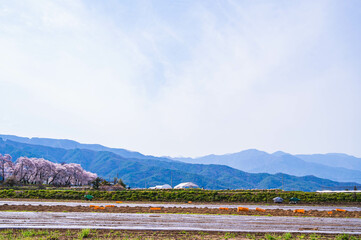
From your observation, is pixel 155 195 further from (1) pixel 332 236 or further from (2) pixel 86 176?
(2) pixel 86 176

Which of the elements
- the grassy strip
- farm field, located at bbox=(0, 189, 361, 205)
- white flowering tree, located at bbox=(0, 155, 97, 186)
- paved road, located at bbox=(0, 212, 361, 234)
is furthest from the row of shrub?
white flowering tree, located at bbox=(0, 155, 97, 186)

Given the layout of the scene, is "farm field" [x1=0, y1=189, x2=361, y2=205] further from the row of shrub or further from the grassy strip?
the grassy strip

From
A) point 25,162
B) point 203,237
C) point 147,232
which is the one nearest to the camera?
point 203,237

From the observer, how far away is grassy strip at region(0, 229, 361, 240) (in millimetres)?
15273

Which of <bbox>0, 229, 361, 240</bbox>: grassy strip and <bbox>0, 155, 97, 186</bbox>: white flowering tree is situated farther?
<bbox>0, 155, 97, 186</bbox>: white flowering tree

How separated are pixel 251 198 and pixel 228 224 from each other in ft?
88.4

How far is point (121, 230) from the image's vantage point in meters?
17.0

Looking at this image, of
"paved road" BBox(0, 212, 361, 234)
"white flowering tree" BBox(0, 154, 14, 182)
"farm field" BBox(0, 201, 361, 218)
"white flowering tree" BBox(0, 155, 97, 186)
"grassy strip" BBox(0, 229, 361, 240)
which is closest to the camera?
"grassy strip" BBox(0, 229, 361, 240)

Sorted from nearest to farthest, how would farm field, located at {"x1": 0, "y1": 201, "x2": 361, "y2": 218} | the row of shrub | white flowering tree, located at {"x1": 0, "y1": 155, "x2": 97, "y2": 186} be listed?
farm field, located at {"x1": 0, "y1": 201, "x2": 361, "y2": 218}
the row of shrub
white flowering tree, located at {"x1": 0, "y1": 155, "x2": 97, "y2": 186}

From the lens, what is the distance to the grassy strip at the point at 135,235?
→ 15.3 meters

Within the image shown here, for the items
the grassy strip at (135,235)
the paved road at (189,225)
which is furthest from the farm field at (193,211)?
the grassy strip at (135,235)

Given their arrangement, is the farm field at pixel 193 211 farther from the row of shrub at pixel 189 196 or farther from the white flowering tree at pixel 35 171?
the white flowering tree at pixel 35 171

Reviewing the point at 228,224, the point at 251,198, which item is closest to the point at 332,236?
the point at 228,224

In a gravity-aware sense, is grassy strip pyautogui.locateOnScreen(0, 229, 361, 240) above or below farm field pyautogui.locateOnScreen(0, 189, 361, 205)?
above
